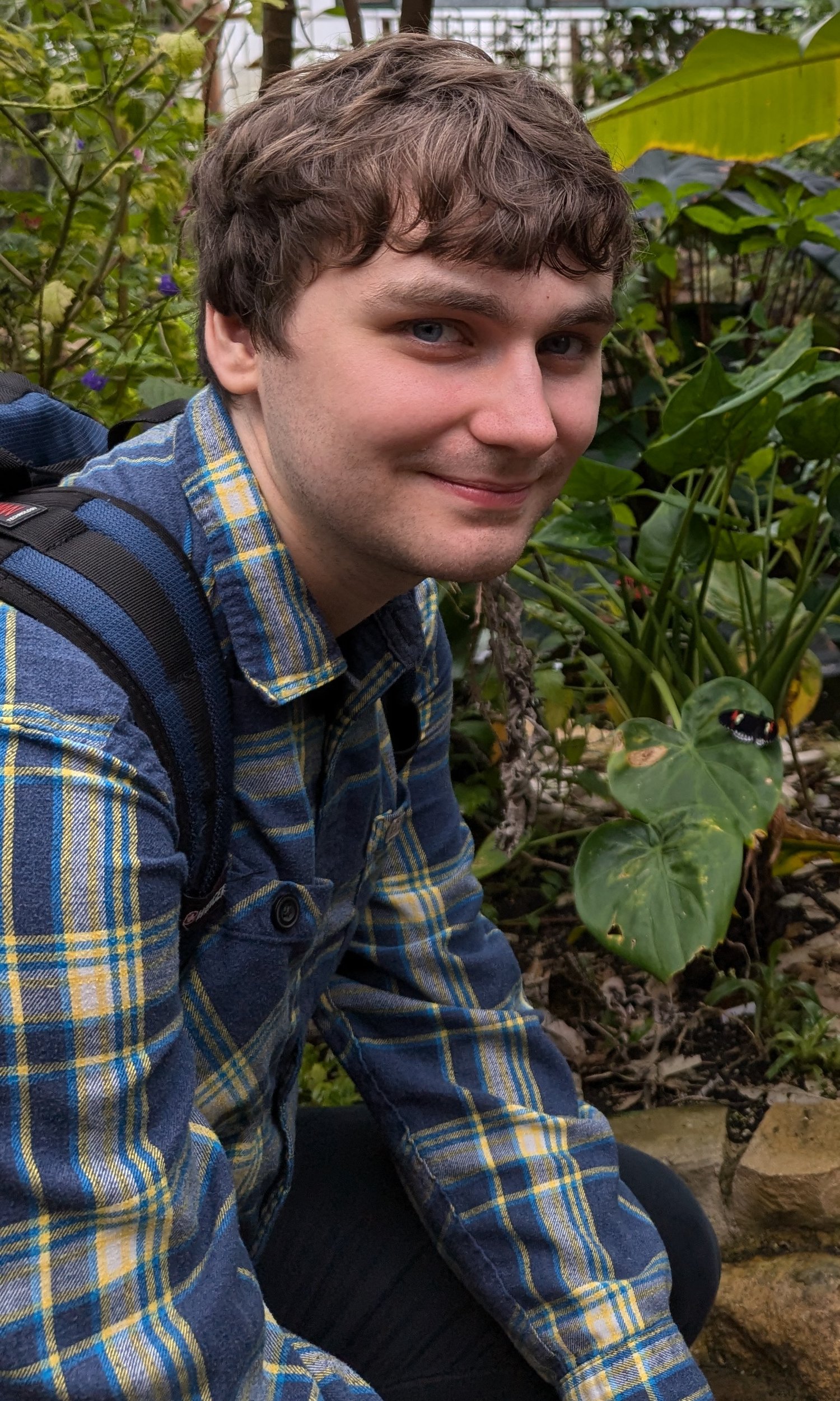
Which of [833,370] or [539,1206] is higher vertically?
[833,370]

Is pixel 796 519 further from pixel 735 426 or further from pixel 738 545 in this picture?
pixel 735 426

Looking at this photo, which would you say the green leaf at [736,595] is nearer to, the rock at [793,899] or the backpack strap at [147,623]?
the rock at [793,899]

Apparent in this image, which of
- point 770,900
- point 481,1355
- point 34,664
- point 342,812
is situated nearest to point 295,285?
point 34,664

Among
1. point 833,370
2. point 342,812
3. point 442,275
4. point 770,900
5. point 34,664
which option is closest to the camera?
point 34,664

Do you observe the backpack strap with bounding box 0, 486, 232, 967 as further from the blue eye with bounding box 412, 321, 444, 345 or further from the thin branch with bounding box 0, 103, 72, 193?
the thin branch with bounding box 0, 103, 72, 193

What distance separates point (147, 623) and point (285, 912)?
29 centimetres

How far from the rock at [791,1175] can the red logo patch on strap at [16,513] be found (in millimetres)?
1336

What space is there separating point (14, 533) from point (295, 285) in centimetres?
30

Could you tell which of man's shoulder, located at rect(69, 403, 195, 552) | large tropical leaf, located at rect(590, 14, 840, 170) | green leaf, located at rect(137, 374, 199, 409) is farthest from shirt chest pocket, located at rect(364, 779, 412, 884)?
large tropical leaf, located at rect(590, 14, 840, 170)

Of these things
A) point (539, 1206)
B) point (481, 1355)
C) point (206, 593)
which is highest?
point (206, 593)

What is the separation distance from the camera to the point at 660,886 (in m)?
1.64

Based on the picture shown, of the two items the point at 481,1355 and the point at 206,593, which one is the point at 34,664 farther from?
the point at 481,1355

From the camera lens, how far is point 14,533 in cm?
92

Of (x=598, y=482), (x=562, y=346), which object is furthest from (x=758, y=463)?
(x=562, y=346)
